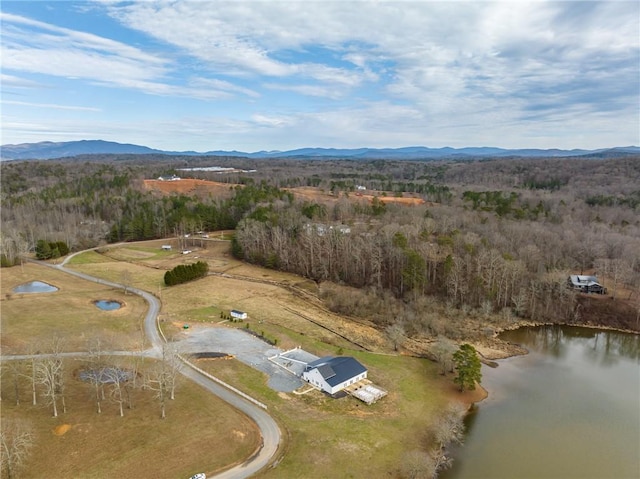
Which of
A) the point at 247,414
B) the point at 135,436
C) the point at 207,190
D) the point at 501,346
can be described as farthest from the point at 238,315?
the point at 207,190

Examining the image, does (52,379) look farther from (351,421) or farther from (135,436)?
(351,421)

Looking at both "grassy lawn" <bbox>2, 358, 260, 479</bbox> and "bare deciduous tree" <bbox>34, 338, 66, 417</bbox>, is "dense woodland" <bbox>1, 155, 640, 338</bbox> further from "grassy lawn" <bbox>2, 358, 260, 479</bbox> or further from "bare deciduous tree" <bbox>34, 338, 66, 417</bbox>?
"bare deciduous tree" <bbox>34, 338, 66, 417</bbox>

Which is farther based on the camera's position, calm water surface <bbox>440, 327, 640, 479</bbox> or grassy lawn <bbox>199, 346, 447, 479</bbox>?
calm water surface <bbox>440, 327, 640, 479</bbox>

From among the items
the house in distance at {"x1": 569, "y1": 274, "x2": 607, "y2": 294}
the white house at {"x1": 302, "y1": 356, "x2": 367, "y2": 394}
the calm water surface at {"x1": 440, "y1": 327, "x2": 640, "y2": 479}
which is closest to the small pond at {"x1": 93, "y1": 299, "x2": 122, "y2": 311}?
the white house at {"x1": 302, "y1": 356, "x2": 367, "y2": 394}

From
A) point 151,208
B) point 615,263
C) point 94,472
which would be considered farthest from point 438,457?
point 151,208

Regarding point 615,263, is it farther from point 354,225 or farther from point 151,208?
point 151,208

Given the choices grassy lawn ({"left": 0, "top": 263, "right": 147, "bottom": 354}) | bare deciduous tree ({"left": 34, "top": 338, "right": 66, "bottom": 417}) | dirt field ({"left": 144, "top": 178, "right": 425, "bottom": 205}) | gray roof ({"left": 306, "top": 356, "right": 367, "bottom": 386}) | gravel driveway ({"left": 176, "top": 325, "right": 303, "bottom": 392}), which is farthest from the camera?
dirt field ({"left": 144, "top": 178, "right": 425, "bottom": 205})
